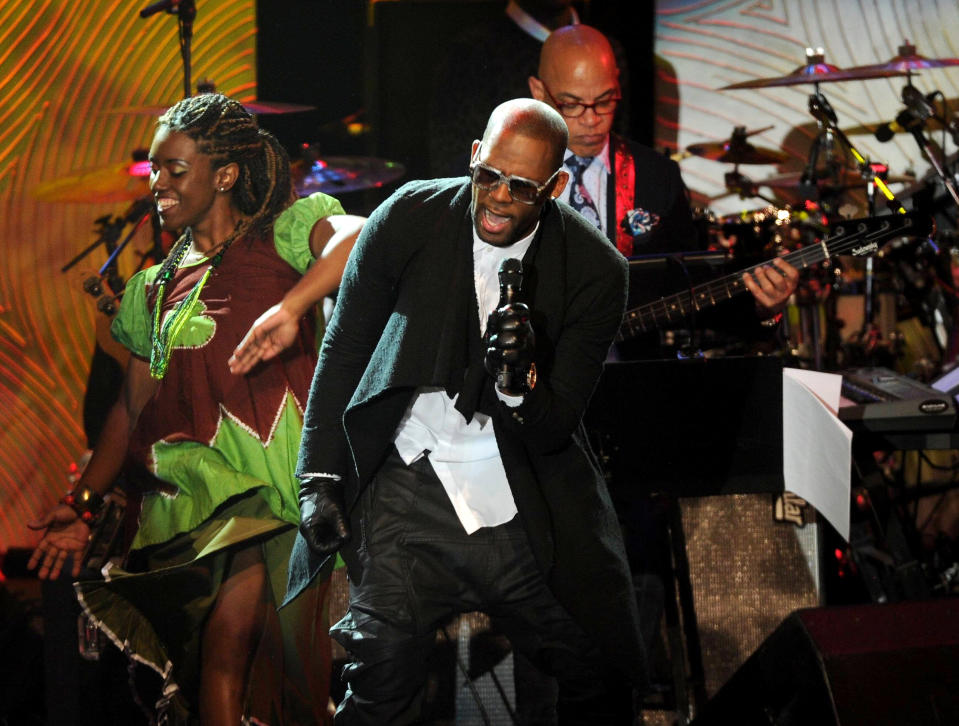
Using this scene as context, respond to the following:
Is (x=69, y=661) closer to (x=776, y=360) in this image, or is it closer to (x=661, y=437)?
(x=661, y=437)

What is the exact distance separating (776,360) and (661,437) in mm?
440

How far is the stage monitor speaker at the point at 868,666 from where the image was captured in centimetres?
246

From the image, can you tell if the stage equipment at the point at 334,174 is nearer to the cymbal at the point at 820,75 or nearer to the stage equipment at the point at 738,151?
the cymbal at the point at 820,75

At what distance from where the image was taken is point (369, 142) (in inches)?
148

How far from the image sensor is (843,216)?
17.9 ft

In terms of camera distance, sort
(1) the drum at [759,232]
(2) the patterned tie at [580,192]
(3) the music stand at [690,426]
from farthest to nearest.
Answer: (1) the drum at [759,232], (2) the patterned tie at [580,192], (3) the music stand at [690,426]

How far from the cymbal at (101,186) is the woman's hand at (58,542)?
1035 millimetres

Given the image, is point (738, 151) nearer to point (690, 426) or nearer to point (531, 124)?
point (690, 426)

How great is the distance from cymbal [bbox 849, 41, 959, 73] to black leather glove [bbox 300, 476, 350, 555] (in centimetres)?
386

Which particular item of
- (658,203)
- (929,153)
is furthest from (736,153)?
(658,203)

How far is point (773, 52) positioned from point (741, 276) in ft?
7.04

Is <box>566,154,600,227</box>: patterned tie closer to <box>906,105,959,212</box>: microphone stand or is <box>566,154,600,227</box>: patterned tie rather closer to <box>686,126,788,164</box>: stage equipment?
<box>906,105,959,212</box>: microphone stand

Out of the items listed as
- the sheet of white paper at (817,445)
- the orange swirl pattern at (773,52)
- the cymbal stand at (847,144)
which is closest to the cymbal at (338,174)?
the sheet of white paper at (817,445)

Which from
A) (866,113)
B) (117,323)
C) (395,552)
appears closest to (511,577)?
(395,552)
